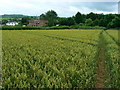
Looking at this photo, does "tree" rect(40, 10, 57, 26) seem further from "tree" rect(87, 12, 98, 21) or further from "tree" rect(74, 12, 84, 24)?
"tree" rect(87, 12, 98, 21)

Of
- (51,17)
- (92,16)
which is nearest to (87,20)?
(92,16)

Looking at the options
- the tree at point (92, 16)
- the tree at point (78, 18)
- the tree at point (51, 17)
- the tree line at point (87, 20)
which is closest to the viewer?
the tree line at point (87, 20)

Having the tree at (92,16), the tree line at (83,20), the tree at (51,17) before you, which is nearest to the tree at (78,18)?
the tree line at (83,20)

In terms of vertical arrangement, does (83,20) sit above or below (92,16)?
below

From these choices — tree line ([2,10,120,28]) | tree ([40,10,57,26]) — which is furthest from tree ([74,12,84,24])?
tree ([40,10,57,26])

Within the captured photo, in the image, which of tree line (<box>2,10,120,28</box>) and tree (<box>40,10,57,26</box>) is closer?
tree line (<box>2,10,120,28</box>)

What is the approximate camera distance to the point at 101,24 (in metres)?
85.6

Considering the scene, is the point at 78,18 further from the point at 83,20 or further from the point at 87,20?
the point at 87,20

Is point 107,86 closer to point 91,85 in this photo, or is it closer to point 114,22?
point 91,85

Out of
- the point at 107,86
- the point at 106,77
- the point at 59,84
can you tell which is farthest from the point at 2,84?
the point at 106,77

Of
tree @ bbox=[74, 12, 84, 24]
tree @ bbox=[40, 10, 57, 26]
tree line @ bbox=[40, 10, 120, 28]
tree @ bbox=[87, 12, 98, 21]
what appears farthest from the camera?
tree @ bbox=[87, 12, 98, 21]

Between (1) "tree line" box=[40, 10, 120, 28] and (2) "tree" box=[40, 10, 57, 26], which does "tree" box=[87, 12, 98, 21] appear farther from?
(2) "tree" box=[40, 10, 57, 26]

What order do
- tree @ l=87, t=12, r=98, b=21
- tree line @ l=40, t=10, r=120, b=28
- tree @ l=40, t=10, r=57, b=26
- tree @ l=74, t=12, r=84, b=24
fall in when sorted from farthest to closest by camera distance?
1. tree @ l=87, t=12, r=98, b=21
2. tree @ l=74, t=12, r=84, b=24
3. tree @ l=40, t=10, r=57, b=26
4. tree line @ l=40, t=10, r=120, b=28

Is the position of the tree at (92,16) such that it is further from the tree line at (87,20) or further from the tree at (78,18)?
the tree at (78,18)
